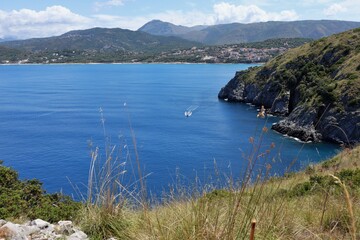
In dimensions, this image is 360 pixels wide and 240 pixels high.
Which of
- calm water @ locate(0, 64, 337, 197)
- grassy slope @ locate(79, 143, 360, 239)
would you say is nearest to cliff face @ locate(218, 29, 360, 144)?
calm water @ locate(0, 64, 337, 197)

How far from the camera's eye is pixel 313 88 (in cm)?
6009

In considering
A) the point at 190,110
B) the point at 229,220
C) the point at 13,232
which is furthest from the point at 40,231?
the point at 190,110

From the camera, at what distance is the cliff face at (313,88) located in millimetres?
49719

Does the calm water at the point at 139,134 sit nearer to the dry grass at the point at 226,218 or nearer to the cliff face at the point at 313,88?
the cliff face at the point at 313,88

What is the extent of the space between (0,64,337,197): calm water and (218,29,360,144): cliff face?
302 centimetres

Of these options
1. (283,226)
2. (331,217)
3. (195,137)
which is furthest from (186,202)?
(195,137)

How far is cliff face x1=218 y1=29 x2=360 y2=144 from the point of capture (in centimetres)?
4972

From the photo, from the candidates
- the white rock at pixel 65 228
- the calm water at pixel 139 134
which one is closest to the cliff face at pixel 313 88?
the calm water at pixel 139 134

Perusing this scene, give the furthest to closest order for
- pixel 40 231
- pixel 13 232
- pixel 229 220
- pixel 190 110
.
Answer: pixel 190 110 < pixel 40 231 < pixel 13 232 < pixel 229 220

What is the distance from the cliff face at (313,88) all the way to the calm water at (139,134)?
302 centimetres

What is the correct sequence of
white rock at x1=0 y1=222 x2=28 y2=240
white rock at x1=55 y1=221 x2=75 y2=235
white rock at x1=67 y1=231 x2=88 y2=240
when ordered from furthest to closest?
1. white rock at x1=55 y1=221 x2=75 y2=235
2. white rock at x1=67 y1=231 x2=88 y2=240
3. white rock at x1=0 y1=222 x2=28 y2=240

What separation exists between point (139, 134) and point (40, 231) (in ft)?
173

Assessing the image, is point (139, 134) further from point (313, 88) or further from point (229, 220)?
point (229, 220)

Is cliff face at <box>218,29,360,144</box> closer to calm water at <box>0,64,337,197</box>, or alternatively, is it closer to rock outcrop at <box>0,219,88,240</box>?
calm water at <box>0,64,337,197</box>
